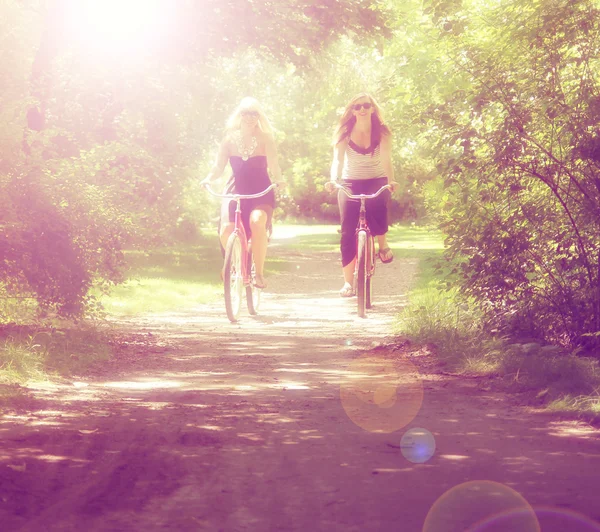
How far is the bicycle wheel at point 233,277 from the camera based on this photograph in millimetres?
10453

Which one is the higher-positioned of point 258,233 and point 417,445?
point 258,233

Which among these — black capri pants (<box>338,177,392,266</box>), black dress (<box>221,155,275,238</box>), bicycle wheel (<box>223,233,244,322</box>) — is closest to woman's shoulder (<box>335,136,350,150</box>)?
black capri pants (<box>338,177,392,266</box>)

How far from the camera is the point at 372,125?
10859 mm

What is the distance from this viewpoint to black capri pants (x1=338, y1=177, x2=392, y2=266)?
10.9m

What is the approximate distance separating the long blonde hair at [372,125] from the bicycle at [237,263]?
0.94 metres

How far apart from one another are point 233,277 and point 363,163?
72.0 inches

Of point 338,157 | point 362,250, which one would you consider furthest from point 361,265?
point 338,157

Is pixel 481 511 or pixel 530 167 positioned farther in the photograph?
pixel 530 167

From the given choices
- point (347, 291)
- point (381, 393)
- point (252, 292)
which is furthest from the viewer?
point (252, 292)

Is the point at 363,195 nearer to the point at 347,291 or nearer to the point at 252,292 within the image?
the point at 347,291

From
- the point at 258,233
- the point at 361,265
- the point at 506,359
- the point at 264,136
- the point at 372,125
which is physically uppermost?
the point at 372,125

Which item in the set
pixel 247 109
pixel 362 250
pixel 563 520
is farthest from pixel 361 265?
pixel 563 520

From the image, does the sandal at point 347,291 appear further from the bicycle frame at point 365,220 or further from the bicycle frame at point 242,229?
the bicycle frame at point 242,229

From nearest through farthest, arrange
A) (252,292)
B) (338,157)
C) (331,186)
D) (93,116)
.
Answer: (331,186)
(338,157)
(252,292)
(93,116)
